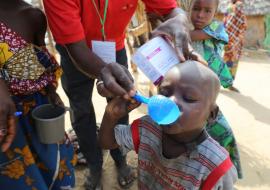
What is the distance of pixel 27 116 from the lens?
1.68 metres

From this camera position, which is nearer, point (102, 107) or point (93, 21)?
point (93, 21)

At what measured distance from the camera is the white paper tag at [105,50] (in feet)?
5.86

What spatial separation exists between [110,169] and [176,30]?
1.51 metres

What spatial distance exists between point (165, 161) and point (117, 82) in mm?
387

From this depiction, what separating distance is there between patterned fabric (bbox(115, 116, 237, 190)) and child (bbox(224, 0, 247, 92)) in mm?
3298

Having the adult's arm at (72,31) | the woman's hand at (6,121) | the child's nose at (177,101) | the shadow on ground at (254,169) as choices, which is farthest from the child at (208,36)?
the woman's hand at (6,121)

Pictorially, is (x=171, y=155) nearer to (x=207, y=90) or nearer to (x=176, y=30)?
(x=207, y=90)

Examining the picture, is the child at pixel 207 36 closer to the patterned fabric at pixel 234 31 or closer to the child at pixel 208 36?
the child at pixel 208 36

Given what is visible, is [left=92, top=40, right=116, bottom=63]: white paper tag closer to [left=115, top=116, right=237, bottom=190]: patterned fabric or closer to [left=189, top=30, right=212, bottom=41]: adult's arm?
[left=115, top=116, right=237, bottom=190]: patterned fabric

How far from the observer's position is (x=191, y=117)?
4.21 ft

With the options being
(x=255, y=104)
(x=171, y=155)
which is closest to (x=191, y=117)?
(x=171, y=155)

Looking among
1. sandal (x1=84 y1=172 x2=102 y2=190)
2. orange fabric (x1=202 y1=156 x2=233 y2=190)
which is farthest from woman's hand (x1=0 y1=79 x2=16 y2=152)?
sandal (x1=84 y1=172 x2=102 y2=190)

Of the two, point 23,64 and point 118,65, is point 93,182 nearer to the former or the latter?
point 23,64

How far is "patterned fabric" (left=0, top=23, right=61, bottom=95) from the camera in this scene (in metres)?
1.53
